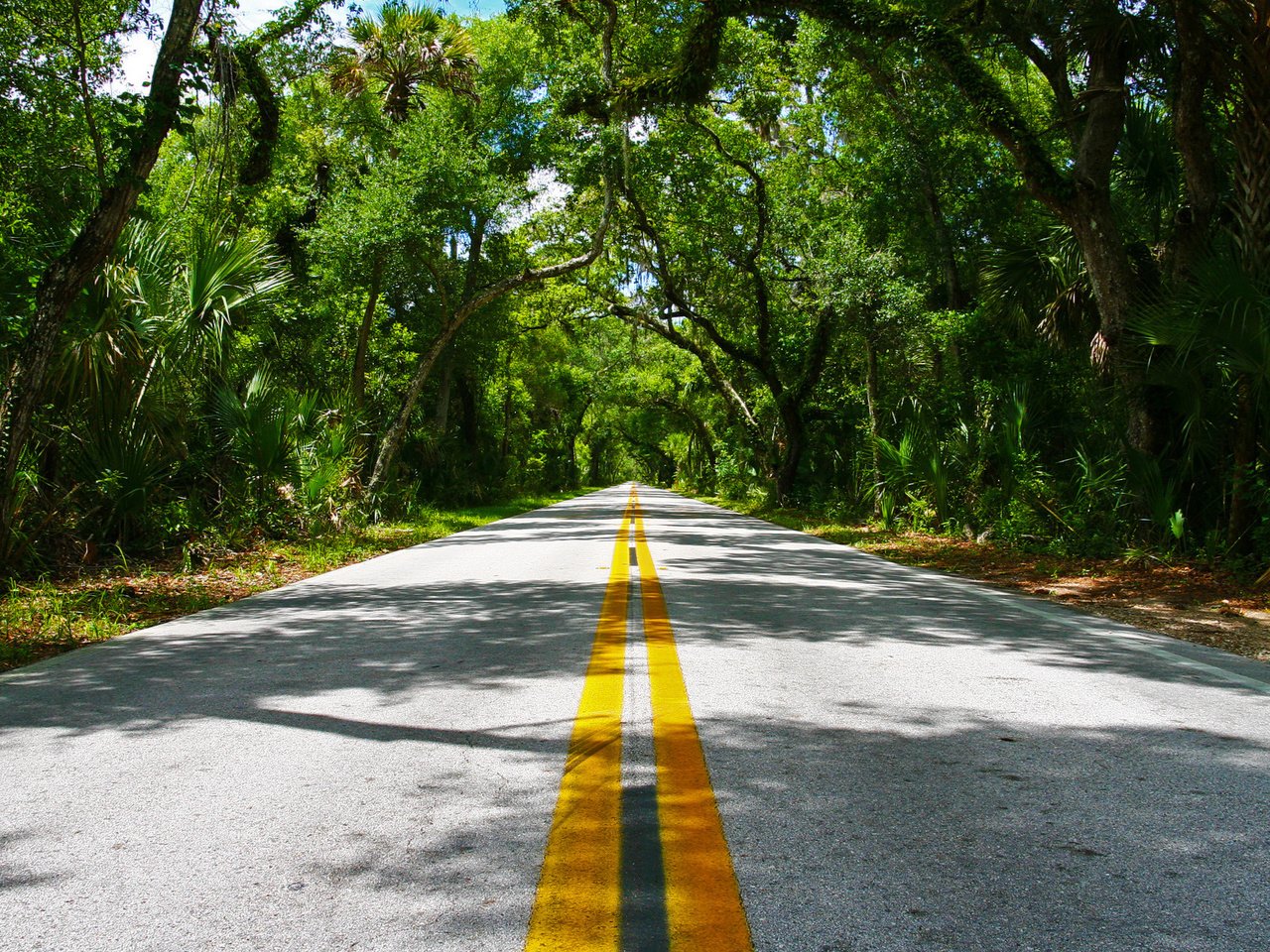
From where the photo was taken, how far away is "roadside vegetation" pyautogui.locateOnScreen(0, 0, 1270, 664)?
9328mm

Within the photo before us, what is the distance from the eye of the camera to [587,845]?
2.72 metres

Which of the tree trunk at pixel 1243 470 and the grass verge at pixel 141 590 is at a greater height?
the tree trunk at pixel 1243 470

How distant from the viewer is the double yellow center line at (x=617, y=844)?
223 centimetres

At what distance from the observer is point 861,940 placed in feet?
7.12

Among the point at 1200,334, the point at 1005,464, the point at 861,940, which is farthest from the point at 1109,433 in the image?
the point at 861,940

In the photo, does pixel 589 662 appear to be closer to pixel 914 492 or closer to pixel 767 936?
pixel 767 936

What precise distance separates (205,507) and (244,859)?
10.4 metres

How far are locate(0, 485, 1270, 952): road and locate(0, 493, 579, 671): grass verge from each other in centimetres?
72

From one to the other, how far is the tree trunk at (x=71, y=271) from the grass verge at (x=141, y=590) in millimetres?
1009

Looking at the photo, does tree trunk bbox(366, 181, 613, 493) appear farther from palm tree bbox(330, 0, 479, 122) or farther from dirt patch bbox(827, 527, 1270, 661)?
dirt patch bbox(827, 527, 1270, 661)

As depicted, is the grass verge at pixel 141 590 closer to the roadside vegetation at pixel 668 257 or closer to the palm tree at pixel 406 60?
the roadside vegetation at pixel 668 257

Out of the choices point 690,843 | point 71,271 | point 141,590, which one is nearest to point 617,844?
point 690,843

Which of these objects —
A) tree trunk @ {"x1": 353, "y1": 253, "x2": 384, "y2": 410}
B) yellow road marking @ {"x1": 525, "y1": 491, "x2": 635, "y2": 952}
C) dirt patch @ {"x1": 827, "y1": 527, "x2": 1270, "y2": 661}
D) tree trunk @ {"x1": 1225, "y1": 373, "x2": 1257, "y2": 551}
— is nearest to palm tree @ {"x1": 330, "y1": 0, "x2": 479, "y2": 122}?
tree trunk @ {"x1": 353, "y1": 253, "x2": 384, "y2": 410}

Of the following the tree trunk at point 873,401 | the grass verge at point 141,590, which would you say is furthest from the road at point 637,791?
the tree trunk at point 873,401
